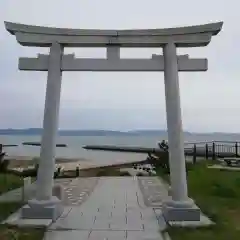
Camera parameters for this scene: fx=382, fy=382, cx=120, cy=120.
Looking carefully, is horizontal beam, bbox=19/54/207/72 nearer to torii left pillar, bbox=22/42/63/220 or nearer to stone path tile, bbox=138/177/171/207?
torii left pillar, bbox=22/42/63/220

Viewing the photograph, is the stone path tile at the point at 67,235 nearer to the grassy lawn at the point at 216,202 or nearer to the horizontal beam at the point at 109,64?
the grassy lawn at the point at 216,202

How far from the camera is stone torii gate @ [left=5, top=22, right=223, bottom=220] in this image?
7.32 metres

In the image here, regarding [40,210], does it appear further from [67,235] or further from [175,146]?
[175,146]

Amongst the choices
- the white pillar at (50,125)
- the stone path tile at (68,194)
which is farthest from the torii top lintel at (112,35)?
the stone path tile at (68,194)

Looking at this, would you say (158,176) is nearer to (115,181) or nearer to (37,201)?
(115,181)

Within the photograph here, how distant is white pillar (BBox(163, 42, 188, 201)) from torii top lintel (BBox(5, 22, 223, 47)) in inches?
10.4

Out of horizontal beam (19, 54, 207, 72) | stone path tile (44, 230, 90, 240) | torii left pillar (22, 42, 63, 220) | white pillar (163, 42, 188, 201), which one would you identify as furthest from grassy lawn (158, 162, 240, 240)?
horizontal beam (19, 54, 207, 72)

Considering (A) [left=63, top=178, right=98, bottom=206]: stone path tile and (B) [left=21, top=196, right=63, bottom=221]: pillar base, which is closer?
(B) [left=21, top=196, right=63, bottom=221]: pillar base

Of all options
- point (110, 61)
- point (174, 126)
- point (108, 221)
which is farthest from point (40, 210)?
point (110, 61)

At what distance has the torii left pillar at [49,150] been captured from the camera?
7.04 m

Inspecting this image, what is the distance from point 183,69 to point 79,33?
218cm

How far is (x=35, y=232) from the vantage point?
20.1 feet

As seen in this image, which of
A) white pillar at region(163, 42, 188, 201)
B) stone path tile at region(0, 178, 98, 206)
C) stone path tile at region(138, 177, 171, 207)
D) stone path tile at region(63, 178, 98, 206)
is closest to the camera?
white pillar at region(163, 42, 188, 201)

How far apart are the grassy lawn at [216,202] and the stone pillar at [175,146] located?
1.85ft
